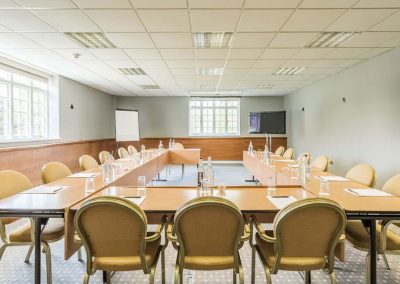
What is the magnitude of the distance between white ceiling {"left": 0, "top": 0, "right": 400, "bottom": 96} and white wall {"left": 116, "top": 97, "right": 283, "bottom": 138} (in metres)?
4.48

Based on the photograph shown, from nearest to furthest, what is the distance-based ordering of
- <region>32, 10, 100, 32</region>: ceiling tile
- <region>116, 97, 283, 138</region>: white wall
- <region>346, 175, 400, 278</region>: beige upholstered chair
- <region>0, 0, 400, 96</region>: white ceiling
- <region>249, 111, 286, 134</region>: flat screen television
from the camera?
<region>346, 175, 400, 278</region>: beige upholstered chair, <region>0, 0, 400, 96</region>: white ceiling, <region>32, 10, 100, 32</region>: ceiling tile, <region>249, 111, 286, 134</region>: flat screen television, <region>116, 97, 283, 138</region>: white wall

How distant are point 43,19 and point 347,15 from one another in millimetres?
3499

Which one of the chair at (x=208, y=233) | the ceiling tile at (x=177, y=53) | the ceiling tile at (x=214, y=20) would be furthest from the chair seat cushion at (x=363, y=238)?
the ceiling tile at (x=177, y=53)

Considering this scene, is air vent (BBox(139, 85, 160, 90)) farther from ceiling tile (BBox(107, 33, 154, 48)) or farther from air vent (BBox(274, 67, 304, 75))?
ceiling tile (BBox(107, 33, 154, 48))

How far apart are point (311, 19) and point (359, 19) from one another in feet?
1.86

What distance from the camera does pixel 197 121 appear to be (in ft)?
36.1

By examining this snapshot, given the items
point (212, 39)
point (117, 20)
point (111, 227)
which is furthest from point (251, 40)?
point (111, 227)

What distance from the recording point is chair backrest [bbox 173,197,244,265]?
167 centimetres

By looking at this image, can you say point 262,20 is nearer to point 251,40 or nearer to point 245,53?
point 251,40

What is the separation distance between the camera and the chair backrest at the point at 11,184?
251cm

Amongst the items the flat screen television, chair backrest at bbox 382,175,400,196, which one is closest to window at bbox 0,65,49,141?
chair backrest at bbox 382,175,400,196

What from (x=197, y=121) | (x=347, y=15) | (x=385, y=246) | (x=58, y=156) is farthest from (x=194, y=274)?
(x=197, y=121)

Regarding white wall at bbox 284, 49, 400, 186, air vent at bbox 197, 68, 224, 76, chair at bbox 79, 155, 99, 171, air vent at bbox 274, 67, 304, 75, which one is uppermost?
air vent at bbox 274, 67, 304, 75

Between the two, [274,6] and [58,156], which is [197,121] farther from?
[274,6]
